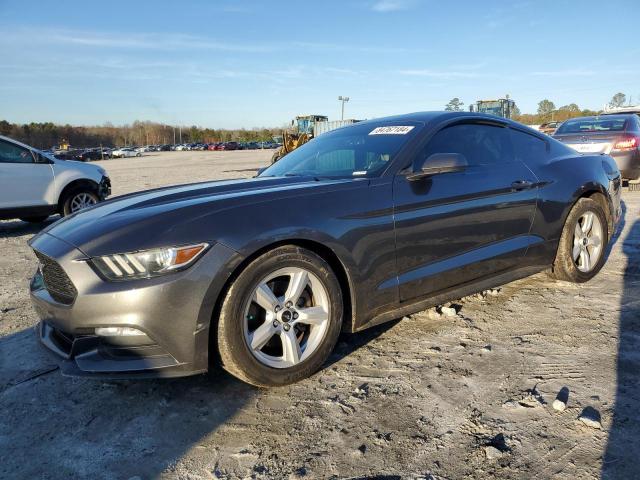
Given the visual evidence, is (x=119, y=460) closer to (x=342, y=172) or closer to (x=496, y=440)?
(x=496, y=440)

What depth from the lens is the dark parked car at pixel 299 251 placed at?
2.33 metres

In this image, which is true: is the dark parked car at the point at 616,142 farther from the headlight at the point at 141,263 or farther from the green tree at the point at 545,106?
the green tree at the point at 545,106

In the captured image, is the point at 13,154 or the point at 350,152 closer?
the point at 350,152

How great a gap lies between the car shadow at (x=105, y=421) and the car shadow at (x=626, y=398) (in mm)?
1648

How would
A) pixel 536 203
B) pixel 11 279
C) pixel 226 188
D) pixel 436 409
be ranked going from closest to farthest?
pixel 436 409 → pixel 226 188 → pixel 536 203 → pixel 11 279

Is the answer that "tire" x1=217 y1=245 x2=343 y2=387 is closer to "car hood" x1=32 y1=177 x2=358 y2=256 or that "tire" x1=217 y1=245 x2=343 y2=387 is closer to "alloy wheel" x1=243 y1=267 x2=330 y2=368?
"alloy wheel" x1=243 y1=267 x2=330 y2=368

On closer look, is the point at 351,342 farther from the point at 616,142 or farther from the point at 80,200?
the point at 616,142

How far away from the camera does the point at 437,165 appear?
3088mm

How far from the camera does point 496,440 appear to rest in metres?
2.16

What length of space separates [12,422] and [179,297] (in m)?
1.08

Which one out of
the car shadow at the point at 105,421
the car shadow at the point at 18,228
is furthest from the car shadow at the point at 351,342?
the car shadow at the point at 18,228

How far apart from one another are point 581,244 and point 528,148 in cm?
100

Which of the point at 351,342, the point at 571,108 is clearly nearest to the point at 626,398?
the point at 351,342

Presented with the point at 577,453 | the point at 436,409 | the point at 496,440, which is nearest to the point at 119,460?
the point at 436,409
